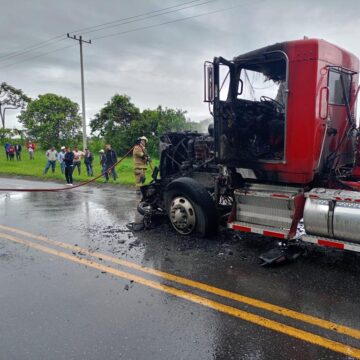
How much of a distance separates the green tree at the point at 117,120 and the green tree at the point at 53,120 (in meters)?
5.80

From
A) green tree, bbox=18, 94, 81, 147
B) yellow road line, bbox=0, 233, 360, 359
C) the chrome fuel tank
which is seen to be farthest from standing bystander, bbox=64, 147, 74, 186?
green tree, bbox=18, 94, 81, 147

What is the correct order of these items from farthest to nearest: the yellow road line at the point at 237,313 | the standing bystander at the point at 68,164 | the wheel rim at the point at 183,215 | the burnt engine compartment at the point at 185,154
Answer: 1. the standing bystander at the point at 68,164
2. the burnt engine compartment at the point at 185,154
3. the wheel rim at the point at 183,215
4. the yellow road line at the point at 237,313

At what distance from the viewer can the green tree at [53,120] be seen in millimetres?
36969

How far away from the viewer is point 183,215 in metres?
5.93

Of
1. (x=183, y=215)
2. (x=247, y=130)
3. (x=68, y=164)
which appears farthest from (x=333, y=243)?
(x=68, y=164)

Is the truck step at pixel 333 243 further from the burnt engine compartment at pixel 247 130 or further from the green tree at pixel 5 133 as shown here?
the green tree at pixel 5 133

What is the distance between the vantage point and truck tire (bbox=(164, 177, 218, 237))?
5.72m

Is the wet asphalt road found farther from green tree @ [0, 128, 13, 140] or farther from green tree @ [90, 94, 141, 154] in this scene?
green tree @ [0, 128, 13, 140]

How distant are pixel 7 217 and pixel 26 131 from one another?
3414 cm

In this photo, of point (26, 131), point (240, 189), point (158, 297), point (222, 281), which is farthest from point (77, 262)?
point (26, 131)

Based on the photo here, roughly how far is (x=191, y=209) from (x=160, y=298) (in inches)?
85.2

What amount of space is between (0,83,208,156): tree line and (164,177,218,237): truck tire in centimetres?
2015

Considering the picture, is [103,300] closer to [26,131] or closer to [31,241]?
[31,241]

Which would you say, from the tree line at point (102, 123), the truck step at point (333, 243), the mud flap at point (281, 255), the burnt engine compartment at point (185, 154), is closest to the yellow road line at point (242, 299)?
the mud flap at point (281, 255)
